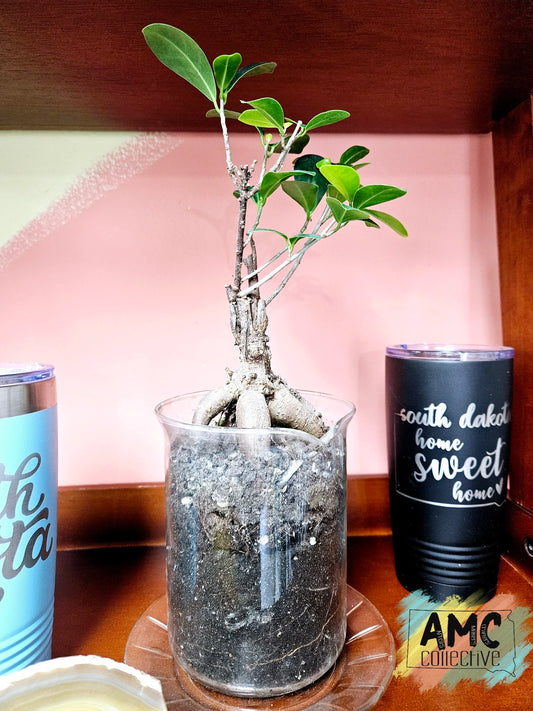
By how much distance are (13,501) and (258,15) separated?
1.85ft

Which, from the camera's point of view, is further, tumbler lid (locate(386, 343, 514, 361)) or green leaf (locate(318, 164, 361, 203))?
tumbler lid (locate(386, 343, 514, 361))

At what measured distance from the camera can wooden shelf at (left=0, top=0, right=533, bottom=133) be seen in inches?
18.8

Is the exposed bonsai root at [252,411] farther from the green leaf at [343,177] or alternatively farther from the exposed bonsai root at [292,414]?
the green leaf at [343,177]

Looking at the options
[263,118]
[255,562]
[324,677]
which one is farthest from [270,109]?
[324,677]

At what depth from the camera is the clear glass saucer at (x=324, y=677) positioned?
429mm

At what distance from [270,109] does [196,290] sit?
37 cm

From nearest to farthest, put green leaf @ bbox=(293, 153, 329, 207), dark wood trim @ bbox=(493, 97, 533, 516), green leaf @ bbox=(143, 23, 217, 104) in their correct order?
green leaf @ bbox=(143, 23, 217, 104) < green leaf @ bbox=(293, 153, 329, 207) < dark wood trim @ bbox=(493, 97, 533, 516)

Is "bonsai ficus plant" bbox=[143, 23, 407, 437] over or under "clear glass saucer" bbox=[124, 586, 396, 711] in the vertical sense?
over

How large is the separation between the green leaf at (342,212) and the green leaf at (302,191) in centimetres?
5

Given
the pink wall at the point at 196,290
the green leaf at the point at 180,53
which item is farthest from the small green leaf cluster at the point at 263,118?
the pink wall at the point at 196,290

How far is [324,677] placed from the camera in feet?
1.51

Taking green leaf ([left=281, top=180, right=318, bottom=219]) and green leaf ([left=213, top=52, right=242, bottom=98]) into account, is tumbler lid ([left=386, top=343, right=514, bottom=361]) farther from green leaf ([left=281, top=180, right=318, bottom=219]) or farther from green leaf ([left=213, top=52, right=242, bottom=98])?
green leaf ([left=213, top=52, right=242, bottom=98])

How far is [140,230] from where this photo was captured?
74 centimetres

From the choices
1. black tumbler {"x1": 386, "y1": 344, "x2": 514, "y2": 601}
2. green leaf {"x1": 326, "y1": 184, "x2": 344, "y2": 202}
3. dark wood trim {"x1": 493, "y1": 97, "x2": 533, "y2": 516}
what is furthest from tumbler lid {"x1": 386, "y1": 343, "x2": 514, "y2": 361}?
green leaf {"x1": 326, "y1": 184, "x2": 344, "y2": 202}
